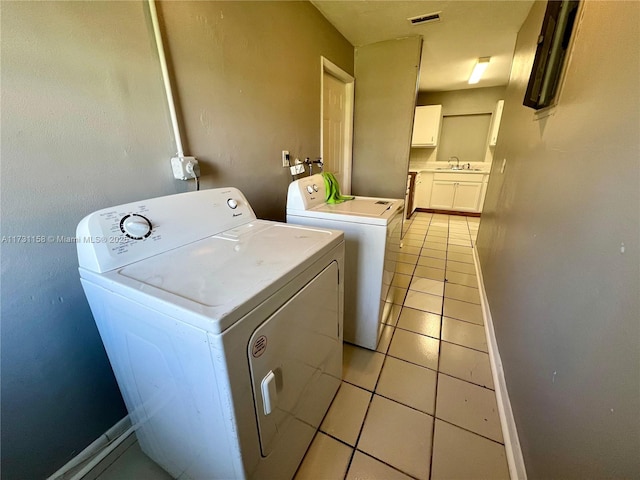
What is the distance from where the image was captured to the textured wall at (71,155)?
77cm

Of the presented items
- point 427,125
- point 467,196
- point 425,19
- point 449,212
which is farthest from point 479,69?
point 449,212

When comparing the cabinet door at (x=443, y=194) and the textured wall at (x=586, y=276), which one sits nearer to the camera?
the textured wall at (x=586, y=276)

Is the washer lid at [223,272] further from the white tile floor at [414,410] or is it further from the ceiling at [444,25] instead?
the ceiling at [444,25]

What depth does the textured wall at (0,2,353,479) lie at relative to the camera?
30.3 inches

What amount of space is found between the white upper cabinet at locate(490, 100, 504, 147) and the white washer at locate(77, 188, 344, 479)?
4.86 metres

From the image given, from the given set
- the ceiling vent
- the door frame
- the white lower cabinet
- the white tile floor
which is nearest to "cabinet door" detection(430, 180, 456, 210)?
the white lower cabinet

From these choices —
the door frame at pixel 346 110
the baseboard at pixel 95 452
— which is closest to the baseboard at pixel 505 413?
the baseboard at pixel 95 452

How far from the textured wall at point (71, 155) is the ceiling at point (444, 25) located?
4.40 feet

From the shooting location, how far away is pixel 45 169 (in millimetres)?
815

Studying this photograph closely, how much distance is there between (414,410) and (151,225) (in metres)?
1.47

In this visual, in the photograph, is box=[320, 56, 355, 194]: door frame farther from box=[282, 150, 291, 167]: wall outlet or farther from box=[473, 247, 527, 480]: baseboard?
box=[473, 247, 527, 480]: baseboard

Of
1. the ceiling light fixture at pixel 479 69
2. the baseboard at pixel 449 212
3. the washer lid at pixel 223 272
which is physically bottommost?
the baseboard at pixel 449 212

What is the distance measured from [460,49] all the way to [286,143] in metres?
2.62

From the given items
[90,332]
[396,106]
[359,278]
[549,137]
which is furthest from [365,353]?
[396,106]
